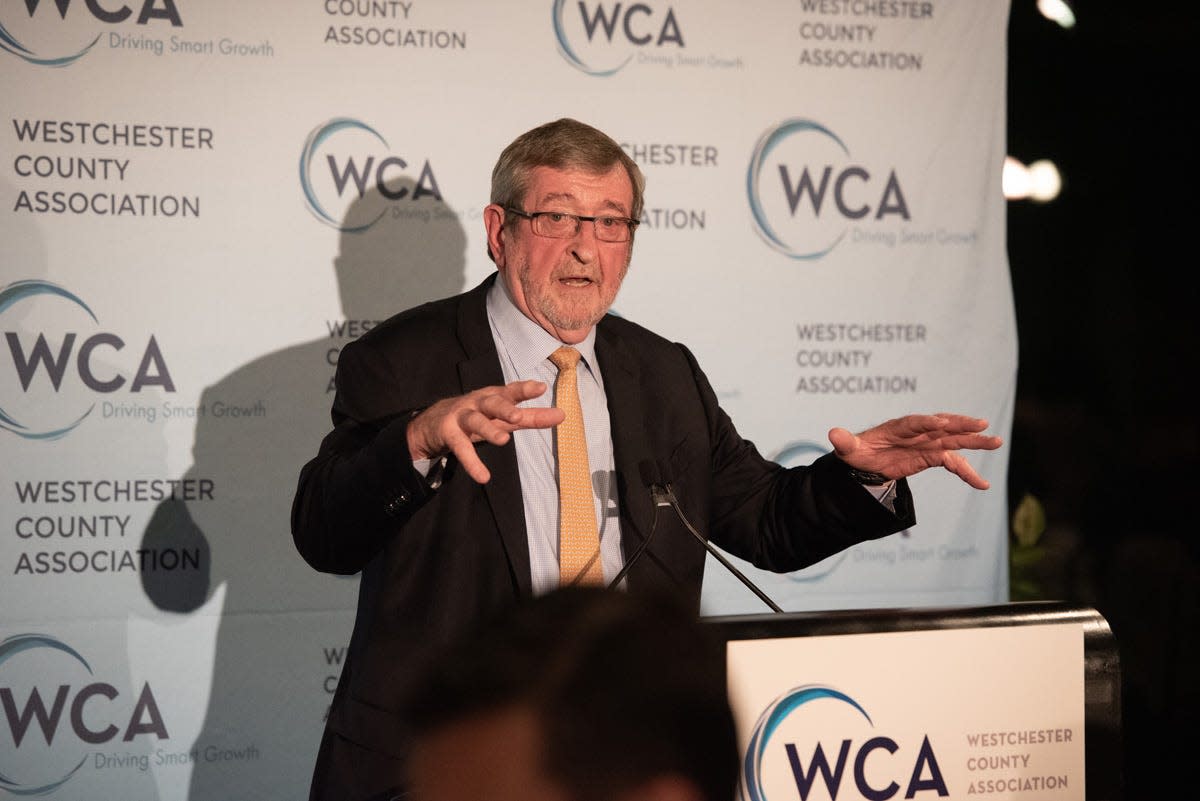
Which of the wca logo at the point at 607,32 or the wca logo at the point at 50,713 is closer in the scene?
the wca logo at the point at 50,713

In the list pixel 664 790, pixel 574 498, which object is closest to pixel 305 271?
pixel 574 498

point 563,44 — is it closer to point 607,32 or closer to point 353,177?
point 607,32

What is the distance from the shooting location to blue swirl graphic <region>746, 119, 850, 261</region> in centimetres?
434

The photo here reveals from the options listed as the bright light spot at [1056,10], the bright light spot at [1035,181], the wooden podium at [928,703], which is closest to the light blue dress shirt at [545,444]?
the wooden podium at [928,703]

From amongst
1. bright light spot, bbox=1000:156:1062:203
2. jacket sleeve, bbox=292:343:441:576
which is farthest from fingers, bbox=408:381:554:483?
bright light spot, bbox=1000:156:1062:203

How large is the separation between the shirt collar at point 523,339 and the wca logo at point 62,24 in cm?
180

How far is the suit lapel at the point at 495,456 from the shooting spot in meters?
2.41

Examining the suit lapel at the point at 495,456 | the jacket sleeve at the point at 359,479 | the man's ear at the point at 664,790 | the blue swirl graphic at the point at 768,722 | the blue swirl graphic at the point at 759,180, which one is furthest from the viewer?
the blue swirl graphic at the point at 759,180

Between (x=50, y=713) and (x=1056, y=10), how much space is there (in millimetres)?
4531

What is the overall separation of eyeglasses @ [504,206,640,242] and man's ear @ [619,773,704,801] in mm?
2033

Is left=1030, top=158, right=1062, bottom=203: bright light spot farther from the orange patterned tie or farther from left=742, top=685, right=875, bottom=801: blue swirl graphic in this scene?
left=742, top=685, right=875, bottom=801: blue swirl graphic

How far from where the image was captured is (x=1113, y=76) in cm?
553

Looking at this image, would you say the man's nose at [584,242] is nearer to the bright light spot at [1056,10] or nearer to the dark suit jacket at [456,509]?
the dark suit jacket at [456,509]

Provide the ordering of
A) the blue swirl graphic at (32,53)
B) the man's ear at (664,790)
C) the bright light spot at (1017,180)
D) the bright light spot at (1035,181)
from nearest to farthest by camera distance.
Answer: the man's ear at (664,790) → the blue swirl graphic at (32,53) → the bright light spot at (1017,180) → the bright light spot at (1035,181)
